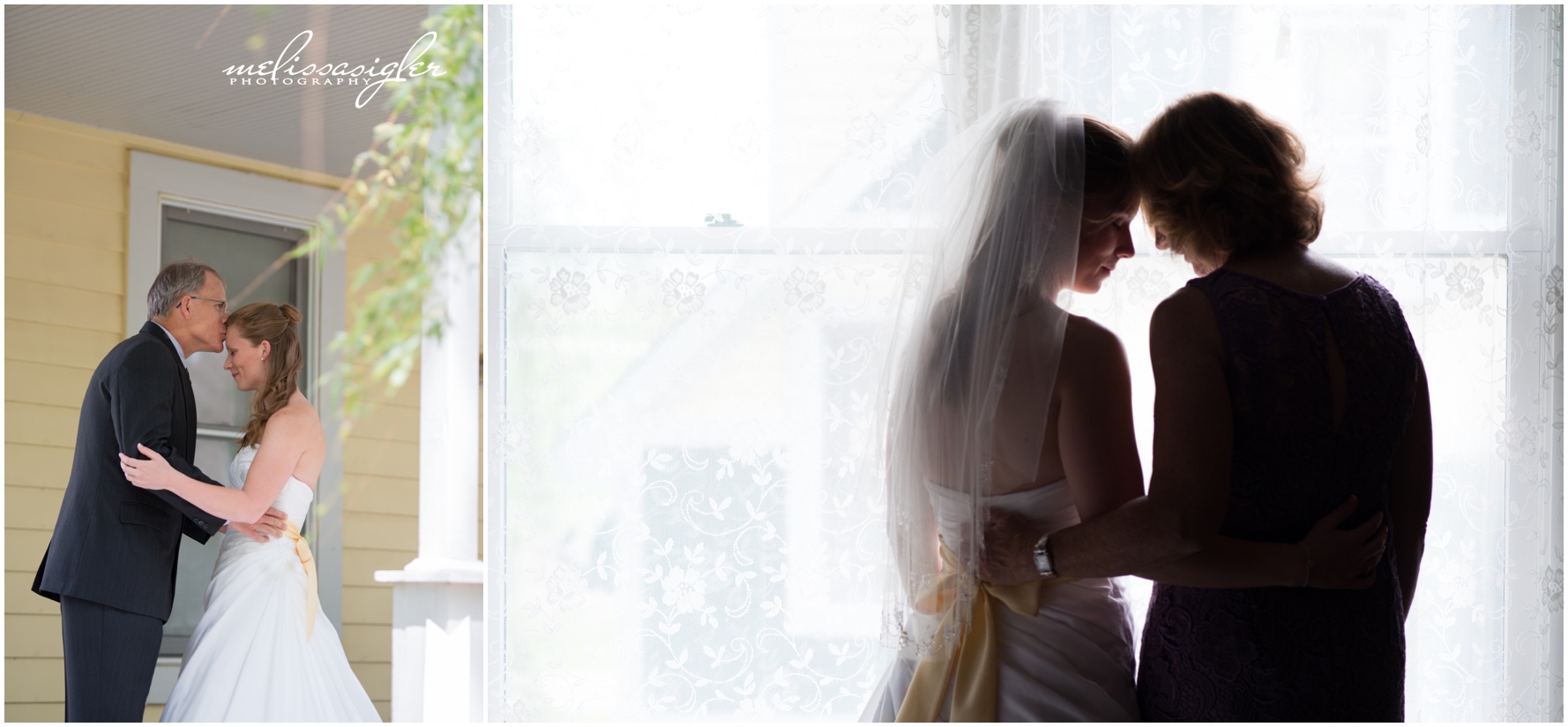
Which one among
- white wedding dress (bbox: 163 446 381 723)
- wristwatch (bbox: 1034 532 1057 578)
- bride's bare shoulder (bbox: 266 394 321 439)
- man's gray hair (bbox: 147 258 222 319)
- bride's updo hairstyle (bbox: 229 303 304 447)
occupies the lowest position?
white wedding dress (bbox: 163 446 381 723)

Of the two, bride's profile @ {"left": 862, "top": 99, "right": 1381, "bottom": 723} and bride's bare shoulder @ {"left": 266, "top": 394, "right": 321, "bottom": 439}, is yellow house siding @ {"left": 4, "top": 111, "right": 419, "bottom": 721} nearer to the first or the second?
bride's bare shoulder @ {"left": 266, "top": 394, "right": 321, "bottom": 439}

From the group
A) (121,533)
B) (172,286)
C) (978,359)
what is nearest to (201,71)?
(172,286)

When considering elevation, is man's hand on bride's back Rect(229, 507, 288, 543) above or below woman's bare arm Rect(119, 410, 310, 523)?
below

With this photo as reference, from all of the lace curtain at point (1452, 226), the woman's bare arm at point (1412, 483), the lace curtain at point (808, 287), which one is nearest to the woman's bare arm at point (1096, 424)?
the woman's bare arm at point (1412, 483)

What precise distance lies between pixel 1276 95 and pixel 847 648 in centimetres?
165

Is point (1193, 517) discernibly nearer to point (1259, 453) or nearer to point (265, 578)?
point (1259, 453)

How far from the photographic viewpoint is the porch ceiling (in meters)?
2.34

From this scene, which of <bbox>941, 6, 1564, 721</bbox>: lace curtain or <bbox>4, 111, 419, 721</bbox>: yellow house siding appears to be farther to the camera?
<bbox>941, 6, 1564, 721</bbox>: lace curtain

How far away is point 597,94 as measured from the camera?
2529 millimetres

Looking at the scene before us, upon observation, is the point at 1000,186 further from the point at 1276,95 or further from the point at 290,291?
the point at 290,291

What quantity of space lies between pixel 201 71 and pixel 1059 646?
7.10ft

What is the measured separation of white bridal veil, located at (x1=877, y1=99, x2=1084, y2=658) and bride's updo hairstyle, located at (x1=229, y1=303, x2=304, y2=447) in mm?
1356

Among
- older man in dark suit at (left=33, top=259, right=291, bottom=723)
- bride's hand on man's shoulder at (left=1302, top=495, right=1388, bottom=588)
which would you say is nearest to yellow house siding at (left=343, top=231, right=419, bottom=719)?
older man in dark suit at (left=33, top=259, right=291, bottom=723)

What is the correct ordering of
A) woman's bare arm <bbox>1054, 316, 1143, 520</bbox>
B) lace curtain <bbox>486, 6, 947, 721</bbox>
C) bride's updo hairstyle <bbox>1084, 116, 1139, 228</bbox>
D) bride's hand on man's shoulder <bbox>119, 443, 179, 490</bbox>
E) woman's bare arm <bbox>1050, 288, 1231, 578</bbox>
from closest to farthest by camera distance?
1. woman's bare arm <bbox>1050, 288, 1231, 578</bbox>
2. woman's bare arm <bbox>1054, 316, 1143, 520</bbox>
3. bride's updo hairstyle <bbox>1084, 116, 1139, 228</bbox>
4. bride's hand on man's shoulder <bbox>119, 443, 179, 490</bbox>
5. lace curtain <bbox>486, 6, 947, 721</bbox>
